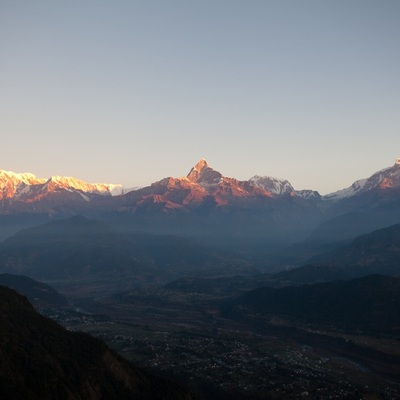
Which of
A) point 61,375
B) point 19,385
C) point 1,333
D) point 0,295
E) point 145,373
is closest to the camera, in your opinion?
point 19,385

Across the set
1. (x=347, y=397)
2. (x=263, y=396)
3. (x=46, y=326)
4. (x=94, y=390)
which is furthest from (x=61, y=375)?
(x=347, y=397)

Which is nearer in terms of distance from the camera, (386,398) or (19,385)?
(19,385)

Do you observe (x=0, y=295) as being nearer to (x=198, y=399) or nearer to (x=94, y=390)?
(x=94, y=390)

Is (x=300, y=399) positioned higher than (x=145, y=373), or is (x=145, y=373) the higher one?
(x=145, y=373)

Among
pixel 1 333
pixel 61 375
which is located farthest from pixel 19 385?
pixel 1 333

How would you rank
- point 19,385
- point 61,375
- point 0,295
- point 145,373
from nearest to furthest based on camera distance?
1. point 19,385
2. point 61,375
3. point 145,373
4. point 0,295

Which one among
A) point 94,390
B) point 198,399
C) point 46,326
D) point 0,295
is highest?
point 0,295
